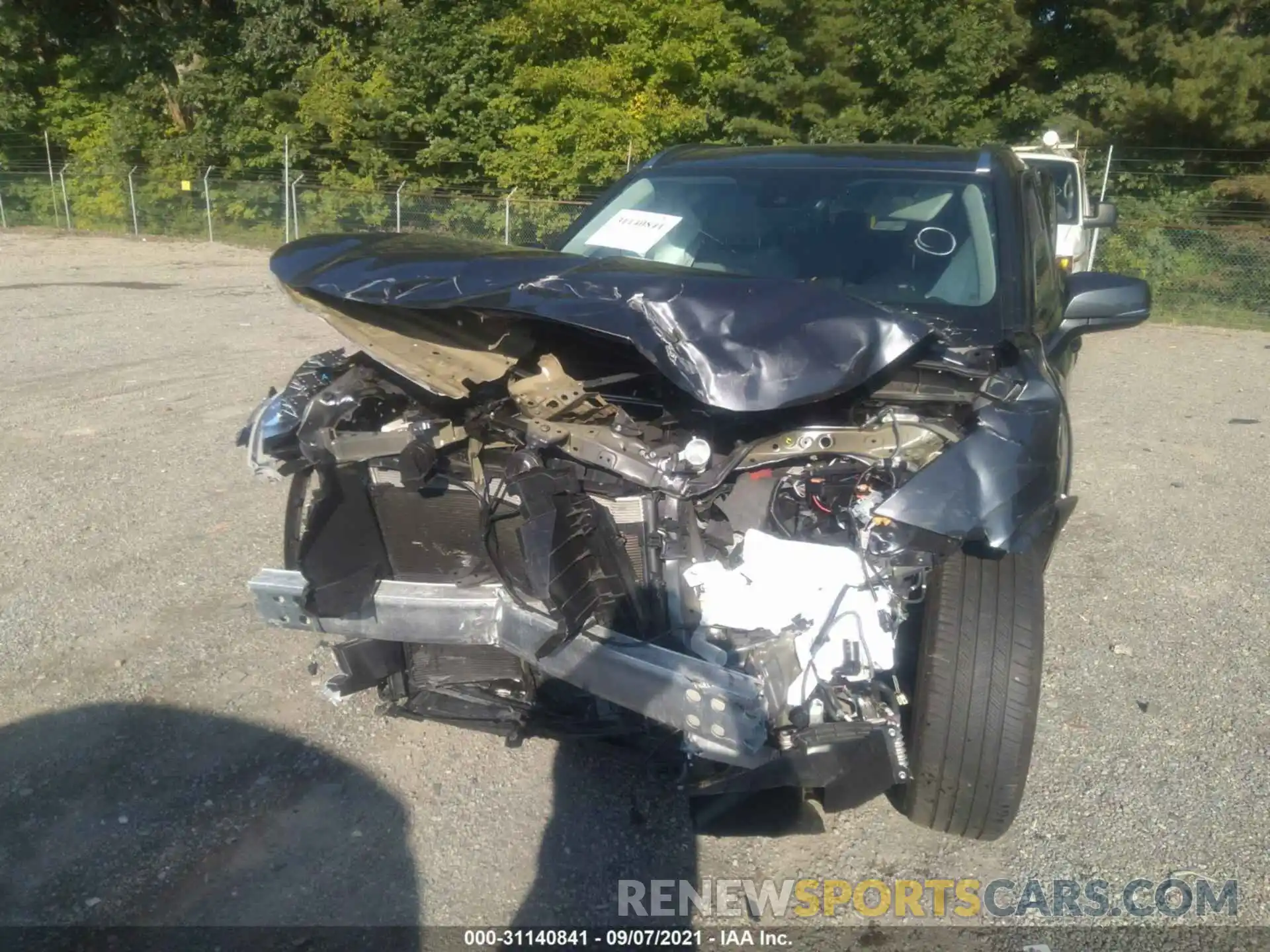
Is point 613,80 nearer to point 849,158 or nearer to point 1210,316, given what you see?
point 1210,316

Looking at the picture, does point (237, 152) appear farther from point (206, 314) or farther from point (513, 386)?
point (513, 386)

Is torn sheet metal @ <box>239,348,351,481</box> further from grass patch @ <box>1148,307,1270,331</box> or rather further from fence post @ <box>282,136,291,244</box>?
fence post @ <box>282,136,291,244</box>

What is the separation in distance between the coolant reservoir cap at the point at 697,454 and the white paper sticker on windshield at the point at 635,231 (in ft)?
4.81

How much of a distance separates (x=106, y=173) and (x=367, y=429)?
27885mm

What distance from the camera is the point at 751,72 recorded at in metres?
21.2

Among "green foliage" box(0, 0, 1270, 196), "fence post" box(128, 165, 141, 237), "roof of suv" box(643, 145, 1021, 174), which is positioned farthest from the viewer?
"fence post" box(128, 165, 141, 237)

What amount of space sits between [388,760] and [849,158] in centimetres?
280


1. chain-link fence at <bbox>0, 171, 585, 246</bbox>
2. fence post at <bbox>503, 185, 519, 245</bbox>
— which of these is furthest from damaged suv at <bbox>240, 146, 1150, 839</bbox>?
fence post at <bbox>503, 185, 519, 245</bbox>

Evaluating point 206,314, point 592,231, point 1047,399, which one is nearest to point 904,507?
point 1047,399

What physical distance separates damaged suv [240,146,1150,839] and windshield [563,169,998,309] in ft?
1.58

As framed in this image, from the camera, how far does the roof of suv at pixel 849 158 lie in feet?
12.9

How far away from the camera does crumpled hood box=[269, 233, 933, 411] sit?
244cm

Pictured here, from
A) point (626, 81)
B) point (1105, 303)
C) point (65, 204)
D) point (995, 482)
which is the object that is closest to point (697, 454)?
point (995, 482)

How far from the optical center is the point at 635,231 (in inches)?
158
